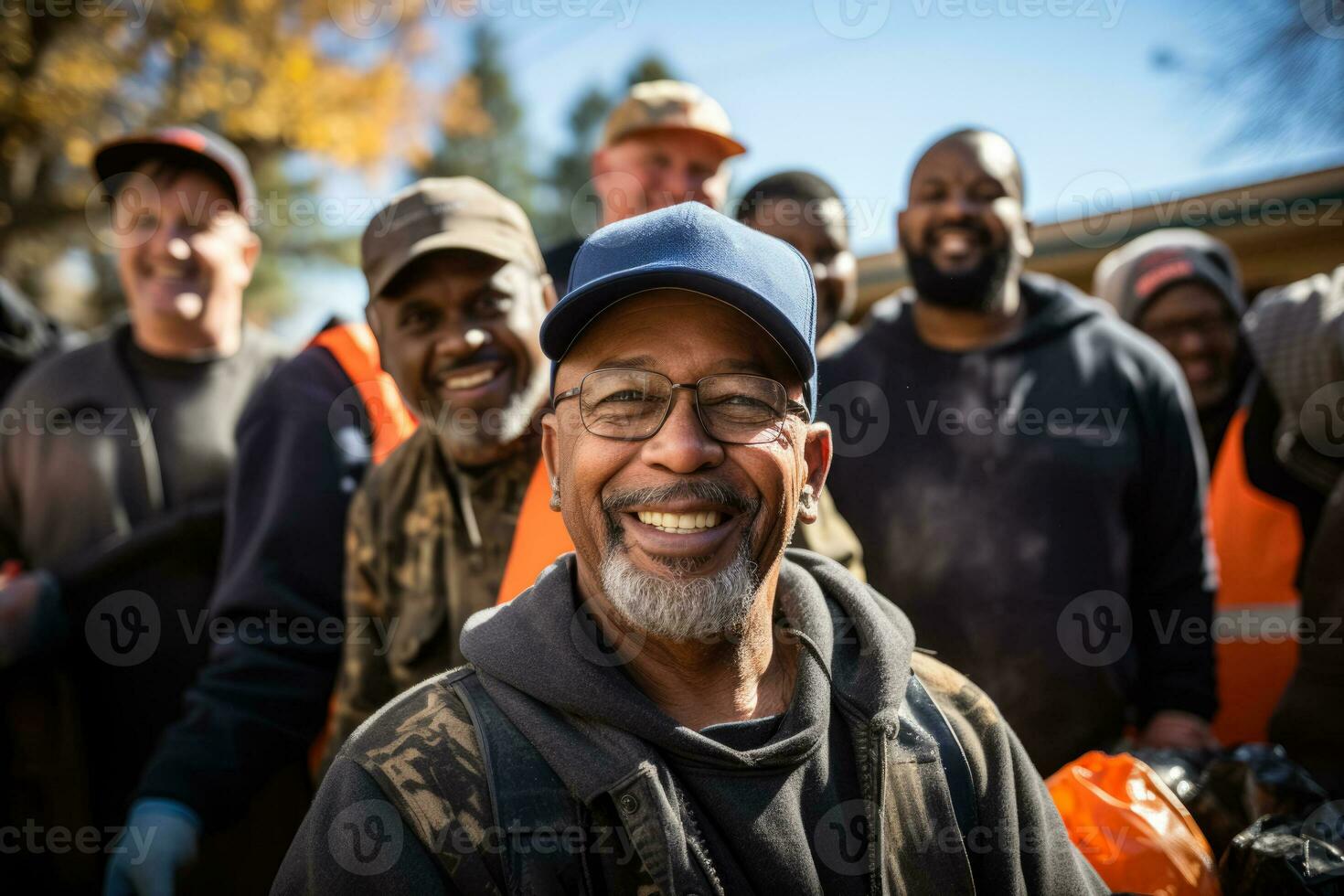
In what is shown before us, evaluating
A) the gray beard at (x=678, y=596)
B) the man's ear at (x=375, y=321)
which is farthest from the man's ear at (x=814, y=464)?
the man's ear at (x=375, y=321)

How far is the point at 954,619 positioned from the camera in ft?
11.1

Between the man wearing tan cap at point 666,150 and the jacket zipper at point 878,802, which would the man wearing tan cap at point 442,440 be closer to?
the jacket zipper at point 878,802

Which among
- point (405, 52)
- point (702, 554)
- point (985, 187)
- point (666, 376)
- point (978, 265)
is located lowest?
point (702, 554)

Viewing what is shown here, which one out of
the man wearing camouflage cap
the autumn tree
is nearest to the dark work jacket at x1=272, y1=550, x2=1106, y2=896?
the man wearing camouflage cap

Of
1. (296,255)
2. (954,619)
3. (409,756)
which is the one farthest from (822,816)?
(296,255)

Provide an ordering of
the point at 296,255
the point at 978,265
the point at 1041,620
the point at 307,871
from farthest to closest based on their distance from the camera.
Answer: the point at 296,255 < the point at 978,265 < the point at 1041,620 < the point at 307,871

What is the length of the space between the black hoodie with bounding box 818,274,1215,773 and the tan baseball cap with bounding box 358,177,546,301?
1.30 metres

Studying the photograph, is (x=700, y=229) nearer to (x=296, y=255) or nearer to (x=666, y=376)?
(x=666, y=376)

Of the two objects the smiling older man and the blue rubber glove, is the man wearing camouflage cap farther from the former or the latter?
the blue rubber glove

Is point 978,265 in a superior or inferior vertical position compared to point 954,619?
superior

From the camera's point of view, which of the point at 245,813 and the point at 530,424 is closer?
the point at 530,424

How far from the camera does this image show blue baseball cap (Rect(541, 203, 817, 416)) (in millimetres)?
1826

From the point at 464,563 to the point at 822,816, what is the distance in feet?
4.32

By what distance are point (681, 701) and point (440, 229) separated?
1.59 metres
